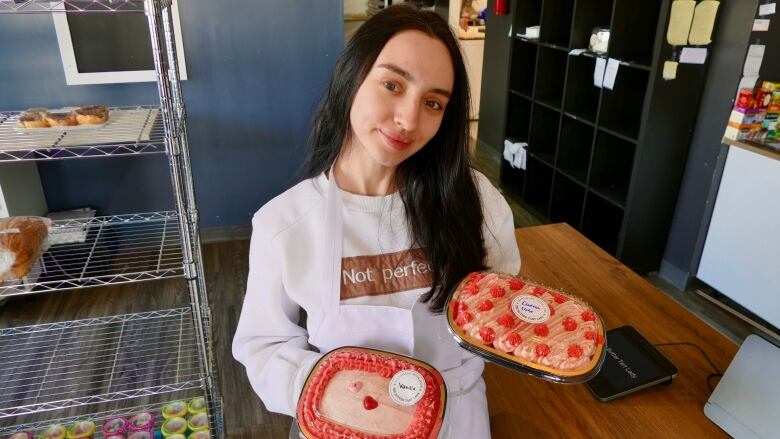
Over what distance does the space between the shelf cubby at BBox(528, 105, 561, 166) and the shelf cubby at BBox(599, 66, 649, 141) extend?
0.70 meters

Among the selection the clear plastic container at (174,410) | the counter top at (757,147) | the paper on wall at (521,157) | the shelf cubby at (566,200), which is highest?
the counter top at (757,147)

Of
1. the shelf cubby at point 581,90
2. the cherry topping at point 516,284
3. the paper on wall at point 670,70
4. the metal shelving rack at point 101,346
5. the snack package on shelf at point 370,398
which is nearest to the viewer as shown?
the snack package on shelf at point 370,398

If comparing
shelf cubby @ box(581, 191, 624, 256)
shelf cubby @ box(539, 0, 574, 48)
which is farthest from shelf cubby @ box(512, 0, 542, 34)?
shelf cubby @ box(581, 191, 624, 256)

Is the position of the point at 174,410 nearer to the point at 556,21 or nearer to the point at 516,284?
the point at 516,284

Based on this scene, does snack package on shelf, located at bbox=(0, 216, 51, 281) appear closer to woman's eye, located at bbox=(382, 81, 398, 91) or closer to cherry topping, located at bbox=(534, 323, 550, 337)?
woman's eye, located at bbox=(382, 81, 398, 91)

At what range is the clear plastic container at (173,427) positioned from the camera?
1.67 meters

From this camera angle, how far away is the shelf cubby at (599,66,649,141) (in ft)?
9.23

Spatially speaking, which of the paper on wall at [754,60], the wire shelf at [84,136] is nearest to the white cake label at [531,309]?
the wire shelf at [84,136]

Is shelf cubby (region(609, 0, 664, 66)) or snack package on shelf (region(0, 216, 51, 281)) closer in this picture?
snack package on shelf (region(0, 216, 51, 281))

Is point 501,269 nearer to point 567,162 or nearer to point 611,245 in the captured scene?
point 611,245

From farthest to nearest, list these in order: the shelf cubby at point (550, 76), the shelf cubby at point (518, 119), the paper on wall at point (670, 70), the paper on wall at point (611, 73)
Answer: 1. the shelf cubby at point (518, 119)
2. the shelf cubby at point (550, 76)
3. the paper on wall at point (611, 73)
4. the paper on wall at point (670, 70)

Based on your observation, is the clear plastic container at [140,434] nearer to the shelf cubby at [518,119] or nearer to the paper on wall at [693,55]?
the paper on wall at [693,55]

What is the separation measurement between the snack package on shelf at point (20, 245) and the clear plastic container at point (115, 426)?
61cm

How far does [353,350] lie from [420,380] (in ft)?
0.41
